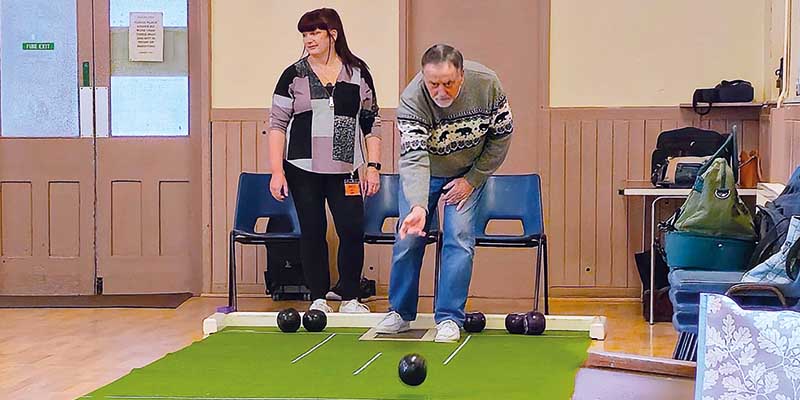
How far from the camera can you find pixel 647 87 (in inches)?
255

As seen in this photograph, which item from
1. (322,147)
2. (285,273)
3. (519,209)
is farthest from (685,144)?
(285,273)

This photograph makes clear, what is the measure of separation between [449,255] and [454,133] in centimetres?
49

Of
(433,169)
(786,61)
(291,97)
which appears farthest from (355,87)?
(786,61)

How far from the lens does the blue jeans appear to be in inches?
173

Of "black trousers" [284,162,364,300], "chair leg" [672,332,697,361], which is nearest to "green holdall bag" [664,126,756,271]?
"chair leg" [672,332,697,361]

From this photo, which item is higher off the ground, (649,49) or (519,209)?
(649,49)

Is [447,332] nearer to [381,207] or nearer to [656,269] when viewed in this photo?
[381,207]

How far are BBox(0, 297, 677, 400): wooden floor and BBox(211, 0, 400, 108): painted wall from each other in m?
1.24

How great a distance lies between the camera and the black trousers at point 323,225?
5008 mm

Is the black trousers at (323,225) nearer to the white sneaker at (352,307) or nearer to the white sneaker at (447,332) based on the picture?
the white sneaker at (352,307)

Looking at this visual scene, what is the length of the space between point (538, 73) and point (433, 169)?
234cm

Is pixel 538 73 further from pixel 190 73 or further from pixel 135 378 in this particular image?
pixel 135 378

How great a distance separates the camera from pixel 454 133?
429 cm

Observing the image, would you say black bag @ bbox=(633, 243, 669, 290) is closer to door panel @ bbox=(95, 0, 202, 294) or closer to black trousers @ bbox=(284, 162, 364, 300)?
black trousers @ bbox=(284, 162, 364, 300)
